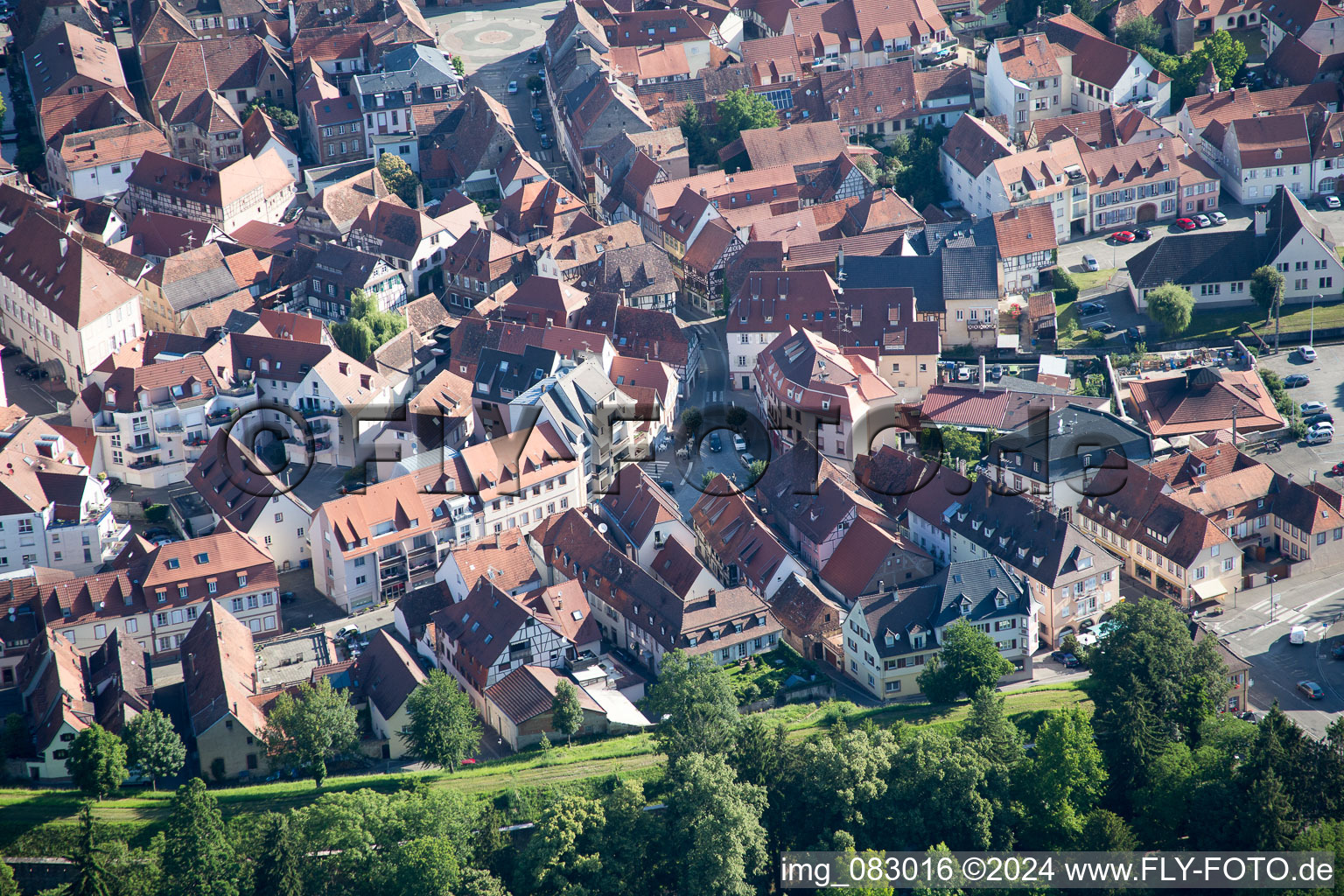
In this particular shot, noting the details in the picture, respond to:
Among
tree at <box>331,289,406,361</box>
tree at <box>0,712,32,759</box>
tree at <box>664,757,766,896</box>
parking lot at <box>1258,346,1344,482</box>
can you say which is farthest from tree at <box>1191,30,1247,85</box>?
tree at <box>0,712,32,759</box>

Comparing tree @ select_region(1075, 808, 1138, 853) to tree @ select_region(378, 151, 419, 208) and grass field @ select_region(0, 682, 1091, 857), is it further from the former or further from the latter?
tree @ select_region(378, 151, 419, 208)

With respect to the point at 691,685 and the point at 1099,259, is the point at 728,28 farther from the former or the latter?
the point at 691,685

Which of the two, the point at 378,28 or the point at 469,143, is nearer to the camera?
the point at 469,143

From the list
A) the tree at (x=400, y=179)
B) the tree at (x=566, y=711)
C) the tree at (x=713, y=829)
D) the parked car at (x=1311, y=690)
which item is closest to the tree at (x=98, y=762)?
the tree at (x=566, y=711)

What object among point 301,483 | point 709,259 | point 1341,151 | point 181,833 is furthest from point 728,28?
point 181,833

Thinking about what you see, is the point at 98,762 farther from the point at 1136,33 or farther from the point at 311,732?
the point at 1136,33

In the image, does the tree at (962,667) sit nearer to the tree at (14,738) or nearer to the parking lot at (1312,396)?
the parking lot at (1312,396)
